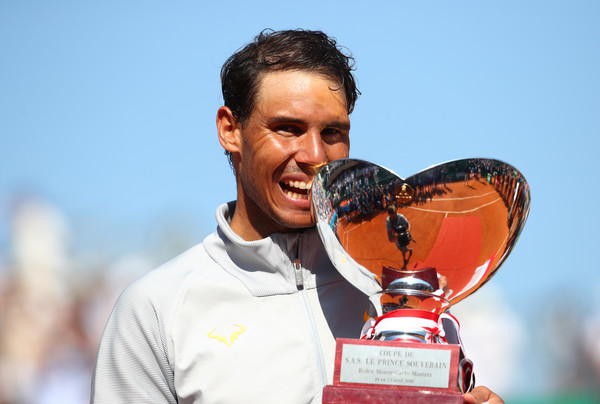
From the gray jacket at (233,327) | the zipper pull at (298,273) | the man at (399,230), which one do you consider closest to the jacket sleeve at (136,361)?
the gray jacket at (233,327)

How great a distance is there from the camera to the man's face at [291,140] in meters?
2.14

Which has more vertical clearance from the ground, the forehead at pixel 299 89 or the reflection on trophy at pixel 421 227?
the forehead at pixel 299 89

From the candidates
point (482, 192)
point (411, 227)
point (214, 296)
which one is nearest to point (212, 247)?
point (214, 296)

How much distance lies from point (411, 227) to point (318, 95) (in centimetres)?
44

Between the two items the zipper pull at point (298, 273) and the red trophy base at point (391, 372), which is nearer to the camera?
the red trophy base at point (391, 372)

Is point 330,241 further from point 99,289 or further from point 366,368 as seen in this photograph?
point 99,289

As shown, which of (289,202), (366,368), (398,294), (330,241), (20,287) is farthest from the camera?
(20,287)

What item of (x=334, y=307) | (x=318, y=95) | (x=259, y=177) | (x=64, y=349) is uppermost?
(x=318, y=95)

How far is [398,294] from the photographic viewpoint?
189 cm

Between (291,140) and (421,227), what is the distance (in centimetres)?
41

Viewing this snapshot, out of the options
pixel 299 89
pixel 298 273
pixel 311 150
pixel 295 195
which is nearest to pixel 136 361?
pixel 298 273

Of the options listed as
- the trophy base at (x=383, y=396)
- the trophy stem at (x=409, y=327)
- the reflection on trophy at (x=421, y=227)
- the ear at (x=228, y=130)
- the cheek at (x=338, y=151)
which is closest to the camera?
the trophy base at (x=383, y=396)

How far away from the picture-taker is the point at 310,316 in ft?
7.02

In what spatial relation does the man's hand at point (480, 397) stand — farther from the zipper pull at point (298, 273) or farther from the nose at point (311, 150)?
the nose at point (311, 150)
